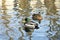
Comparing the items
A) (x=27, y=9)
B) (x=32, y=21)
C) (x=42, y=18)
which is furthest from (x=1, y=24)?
(x=27, y=9)

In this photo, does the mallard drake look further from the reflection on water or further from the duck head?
the duck head

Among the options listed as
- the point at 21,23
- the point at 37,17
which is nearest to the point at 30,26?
the point at 21,23

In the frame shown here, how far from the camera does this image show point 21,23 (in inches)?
169

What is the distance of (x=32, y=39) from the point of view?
3.54m

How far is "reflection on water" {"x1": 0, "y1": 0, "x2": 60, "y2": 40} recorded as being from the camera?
3.69 m

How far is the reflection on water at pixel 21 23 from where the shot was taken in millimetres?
3686

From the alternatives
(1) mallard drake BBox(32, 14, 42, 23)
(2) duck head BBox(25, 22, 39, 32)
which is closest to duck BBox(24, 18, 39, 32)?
(2) duck head BBox(25, 22, 39, 32)

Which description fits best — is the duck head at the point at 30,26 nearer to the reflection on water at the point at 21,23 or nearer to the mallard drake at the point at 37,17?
the reflection on water at the point at 21,23

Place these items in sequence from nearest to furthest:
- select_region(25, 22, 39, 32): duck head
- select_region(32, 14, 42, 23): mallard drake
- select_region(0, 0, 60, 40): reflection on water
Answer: select_region(0, 0, 60, 40): reflection on water → select_region(25, 22, 39, 32): duck head → select_region(32, 14, 42, 23): mallard drake

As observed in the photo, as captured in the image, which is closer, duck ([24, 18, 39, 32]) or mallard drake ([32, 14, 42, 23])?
duck ([24, 18, 39, 32])

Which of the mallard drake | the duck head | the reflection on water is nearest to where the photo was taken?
the reflection on water

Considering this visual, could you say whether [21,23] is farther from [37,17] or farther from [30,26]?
[37,17]

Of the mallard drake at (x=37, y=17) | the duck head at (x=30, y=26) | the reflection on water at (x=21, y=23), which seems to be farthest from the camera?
the mallard drake at (x=37, y=17)

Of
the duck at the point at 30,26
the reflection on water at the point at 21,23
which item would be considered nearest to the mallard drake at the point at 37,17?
the reflection on water at the point at 21,23
